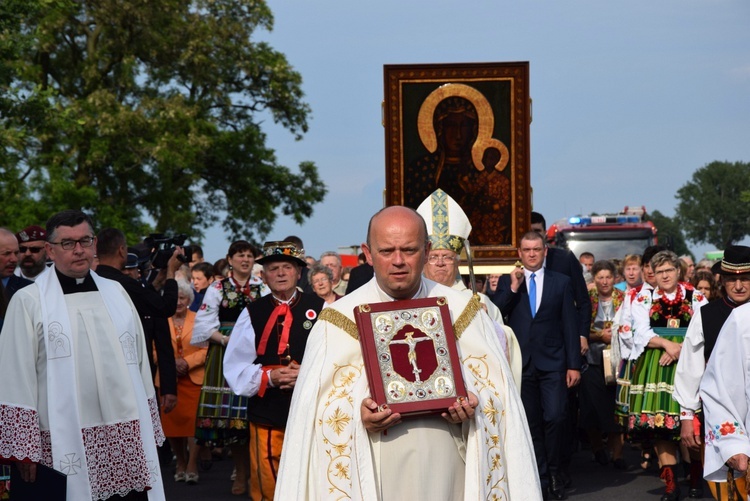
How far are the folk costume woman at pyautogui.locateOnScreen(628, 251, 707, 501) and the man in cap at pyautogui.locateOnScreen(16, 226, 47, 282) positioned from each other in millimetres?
5073

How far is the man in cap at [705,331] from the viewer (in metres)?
8.00

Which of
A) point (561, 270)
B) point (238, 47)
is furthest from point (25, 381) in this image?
point (238, 47)

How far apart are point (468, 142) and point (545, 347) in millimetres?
3214

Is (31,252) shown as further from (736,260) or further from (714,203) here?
(714,203)

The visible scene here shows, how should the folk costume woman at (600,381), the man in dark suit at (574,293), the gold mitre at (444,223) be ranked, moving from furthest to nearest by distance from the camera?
the folk costume woman at (600,381), the man in dark suit at (574,293), the gold mitre at (444,223)

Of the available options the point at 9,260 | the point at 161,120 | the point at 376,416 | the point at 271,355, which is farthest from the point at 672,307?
the point at 161,120

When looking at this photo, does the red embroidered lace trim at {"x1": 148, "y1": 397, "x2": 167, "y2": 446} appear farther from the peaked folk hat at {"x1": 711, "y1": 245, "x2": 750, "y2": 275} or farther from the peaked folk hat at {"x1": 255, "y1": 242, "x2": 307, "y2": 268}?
the peaked folk hat at {"x1": 711, "y1": 245, "x2": 750, "y2": 275}

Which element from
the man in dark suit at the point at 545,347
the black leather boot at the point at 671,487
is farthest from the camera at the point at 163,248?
the black leather boot at the point at 671,487

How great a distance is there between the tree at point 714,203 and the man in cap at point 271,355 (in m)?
131

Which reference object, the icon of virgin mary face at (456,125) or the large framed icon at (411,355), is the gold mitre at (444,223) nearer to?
the large framed icon at (411,355)

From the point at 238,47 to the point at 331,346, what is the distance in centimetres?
3219

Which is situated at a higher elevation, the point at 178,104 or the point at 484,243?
the point at 178,104

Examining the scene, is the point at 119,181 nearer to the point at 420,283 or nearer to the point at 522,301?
the point at 522,301

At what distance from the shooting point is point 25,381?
6.57 metres
